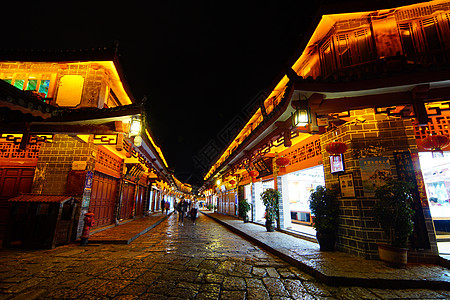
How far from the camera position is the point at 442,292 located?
3.61m

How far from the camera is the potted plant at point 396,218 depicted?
4.53 metres

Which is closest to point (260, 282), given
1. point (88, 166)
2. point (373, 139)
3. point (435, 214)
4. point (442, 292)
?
point (442, 292)

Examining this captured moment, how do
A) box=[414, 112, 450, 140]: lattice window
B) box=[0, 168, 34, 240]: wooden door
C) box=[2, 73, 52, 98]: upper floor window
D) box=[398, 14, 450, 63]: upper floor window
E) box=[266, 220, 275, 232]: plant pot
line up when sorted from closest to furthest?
box=[414, 112, 450, 140]: lattice window < box=[398, 14, 450, 63]: upper floor window < box=[0, 168, 34, 240]: wooden door < box=[2, 73, 52, 98]: upper floor window < box=[266, 220, 275, 232]: plant pot

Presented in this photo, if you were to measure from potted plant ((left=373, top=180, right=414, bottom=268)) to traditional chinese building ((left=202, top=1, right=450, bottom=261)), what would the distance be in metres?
0.63

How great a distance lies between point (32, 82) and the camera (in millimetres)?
8609

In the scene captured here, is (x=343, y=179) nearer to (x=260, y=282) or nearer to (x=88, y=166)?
(x=260, y=282)

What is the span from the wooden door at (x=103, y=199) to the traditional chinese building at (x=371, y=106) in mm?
8134

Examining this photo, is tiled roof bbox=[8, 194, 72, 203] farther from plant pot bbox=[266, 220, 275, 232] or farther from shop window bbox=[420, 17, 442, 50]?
shop window bbox=[420, 17, 442, 50]

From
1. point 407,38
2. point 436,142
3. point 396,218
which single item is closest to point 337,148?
point 396,218

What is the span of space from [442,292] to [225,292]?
4.03 m

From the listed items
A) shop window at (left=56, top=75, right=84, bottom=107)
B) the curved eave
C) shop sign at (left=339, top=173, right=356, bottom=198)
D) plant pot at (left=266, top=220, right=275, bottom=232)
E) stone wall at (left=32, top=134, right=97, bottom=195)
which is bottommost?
plant pot at (left=266, top=220, right=275, bottom=232)

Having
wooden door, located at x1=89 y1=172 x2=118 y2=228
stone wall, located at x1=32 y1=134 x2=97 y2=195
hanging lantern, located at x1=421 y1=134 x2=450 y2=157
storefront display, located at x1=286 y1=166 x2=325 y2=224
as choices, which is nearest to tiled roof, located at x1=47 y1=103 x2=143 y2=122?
stone wall, located at x1=32 y1=134 x2=97 y2=195

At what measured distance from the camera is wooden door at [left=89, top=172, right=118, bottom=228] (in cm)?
902

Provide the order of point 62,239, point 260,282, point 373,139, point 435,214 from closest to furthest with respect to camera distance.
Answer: point 260,282 < point 373,139 < point 62,239 < point 435,214
